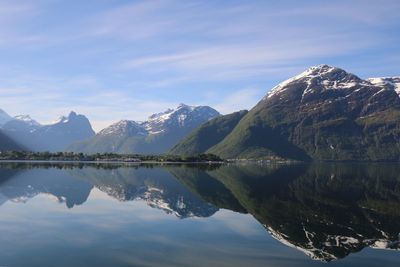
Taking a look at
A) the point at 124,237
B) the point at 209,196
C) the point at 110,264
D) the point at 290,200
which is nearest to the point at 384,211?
the point at 290,200

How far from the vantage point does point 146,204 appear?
88500 mm

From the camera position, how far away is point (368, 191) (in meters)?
119

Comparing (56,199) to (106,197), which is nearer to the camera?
(56,199)

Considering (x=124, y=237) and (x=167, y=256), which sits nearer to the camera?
(x=167, y=256)

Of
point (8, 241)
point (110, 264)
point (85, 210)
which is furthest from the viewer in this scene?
point (85, 210)

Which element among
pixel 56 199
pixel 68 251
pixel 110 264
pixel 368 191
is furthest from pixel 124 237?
pixel 368 191

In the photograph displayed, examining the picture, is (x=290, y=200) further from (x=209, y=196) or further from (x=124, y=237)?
(x=124, y=237)

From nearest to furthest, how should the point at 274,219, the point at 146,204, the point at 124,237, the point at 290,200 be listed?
the point at 124,237, the point at 274,219, the point at 146,204, the point at 290,200

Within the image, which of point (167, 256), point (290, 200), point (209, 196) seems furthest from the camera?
point (209, 196)

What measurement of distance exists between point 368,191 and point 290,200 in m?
33.6

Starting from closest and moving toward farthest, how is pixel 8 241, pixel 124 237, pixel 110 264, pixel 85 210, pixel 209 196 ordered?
pixel 110 264 < pixel 8 241 < pixel 124 237 < pixel 85 210 < pixel 209 196

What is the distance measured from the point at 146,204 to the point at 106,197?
1501 centimetres

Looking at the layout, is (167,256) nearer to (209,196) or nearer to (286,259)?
(286,259)

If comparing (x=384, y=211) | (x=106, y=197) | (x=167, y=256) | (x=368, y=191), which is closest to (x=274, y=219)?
(x=384, y=211)
